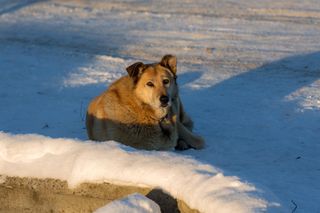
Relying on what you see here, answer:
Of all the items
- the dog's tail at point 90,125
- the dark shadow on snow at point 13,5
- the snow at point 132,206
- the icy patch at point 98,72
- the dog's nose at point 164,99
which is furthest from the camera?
the dark shadow on snow at point 13,5

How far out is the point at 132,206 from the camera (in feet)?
16.2

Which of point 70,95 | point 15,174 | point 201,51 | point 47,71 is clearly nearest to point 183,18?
point 201,51

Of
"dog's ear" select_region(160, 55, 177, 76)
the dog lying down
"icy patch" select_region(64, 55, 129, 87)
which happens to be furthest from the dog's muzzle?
"icy patch" select_region(64, 55, 129, 87)

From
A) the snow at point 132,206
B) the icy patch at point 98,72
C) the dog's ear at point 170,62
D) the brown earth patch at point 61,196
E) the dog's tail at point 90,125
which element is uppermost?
the dog's ear at point 170,62

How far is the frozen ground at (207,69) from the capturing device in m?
8.35

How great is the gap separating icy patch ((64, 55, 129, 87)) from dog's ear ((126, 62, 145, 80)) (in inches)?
136

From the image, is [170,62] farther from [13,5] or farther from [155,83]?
[13,5]

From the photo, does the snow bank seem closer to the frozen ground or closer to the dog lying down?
the frozen ground

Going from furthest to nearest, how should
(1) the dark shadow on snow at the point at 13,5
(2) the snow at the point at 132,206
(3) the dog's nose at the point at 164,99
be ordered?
(1) the dark shadow on snow at the point at 13,5, (3) the dog's nose at the point at 164,99, (2) the snow at the point at 132,206

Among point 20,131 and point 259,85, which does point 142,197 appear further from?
point 259,85

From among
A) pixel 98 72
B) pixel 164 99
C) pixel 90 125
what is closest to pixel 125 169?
pixel 164 99

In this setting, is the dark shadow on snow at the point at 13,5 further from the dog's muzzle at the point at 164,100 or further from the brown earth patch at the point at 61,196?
the brown earth patch at the point at 61,196

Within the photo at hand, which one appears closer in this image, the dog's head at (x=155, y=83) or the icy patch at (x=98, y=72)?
the dog's head at (x=155, y=83)

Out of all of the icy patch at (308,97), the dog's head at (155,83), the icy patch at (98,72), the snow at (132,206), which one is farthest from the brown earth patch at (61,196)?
the icy patch at (98,72)
